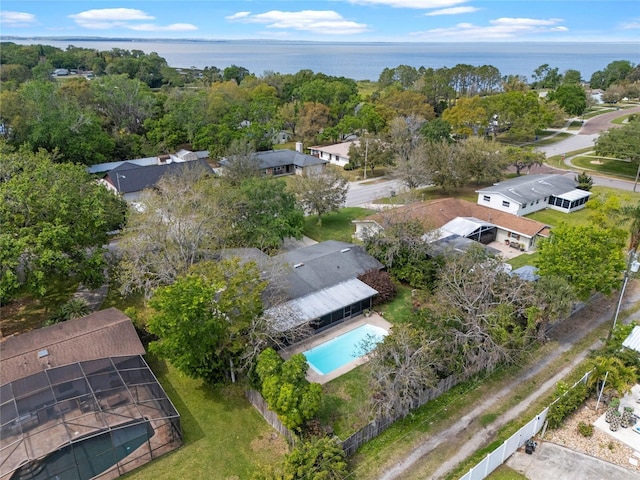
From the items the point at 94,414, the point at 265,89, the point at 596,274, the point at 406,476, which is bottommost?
the point at 406,476

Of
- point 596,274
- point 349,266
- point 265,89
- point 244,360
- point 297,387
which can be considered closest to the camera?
point 297,387

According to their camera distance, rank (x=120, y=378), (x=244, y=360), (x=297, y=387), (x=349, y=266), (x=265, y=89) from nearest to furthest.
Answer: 1. (x=297, y=387)
2. (x=120, y=378)
3. (x=244, y=360)
4. (x=349, y=266)
5. (x=265, y=89)

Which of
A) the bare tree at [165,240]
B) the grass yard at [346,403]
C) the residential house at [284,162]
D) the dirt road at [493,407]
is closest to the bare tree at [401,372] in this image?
the grass yard at [346,403]

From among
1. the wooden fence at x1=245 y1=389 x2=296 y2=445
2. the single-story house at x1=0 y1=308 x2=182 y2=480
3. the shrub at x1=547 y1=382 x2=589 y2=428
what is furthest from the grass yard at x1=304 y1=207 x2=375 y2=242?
the shrub at x1=547 y1=382 x2=589 y2=428

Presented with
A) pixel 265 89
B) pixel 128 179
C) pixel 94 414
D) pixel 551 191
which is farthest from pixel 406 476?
pixel 265 89

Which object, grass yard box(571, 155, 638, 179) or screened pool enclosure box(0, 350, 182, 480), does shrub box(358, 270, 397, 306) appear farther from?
grass yard box(571, 155, 638, 179)

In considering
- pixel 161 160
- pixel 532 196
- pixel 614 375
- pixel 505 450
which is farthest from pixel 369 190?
pixel 505 450

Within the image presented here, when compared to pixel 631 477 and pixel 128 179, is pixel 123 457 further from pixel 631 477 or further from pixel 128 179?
pixel 128 179
